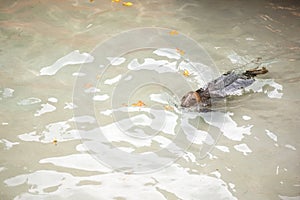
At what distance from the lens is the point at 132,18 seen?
664 centimetres

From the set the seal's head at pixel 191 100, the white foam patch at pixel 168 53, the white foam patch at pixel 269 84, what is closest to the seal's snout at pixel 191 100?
the seal's head at pixel 191 100

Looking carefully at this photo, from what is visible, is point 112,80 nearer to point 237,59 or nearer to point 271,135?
point 237,59

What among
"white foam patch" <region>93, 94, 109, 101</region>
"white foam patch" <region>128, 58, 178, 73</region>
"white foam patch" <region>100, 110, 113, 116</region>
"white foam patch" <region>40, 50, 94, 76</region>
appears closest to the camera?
"white foam patch" <region>100, 110, 113, 116</region>

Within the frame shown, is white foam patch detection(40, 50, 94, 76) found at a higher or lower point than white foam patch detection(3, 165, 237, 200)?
higher

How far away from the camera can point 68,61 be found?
5574 mm

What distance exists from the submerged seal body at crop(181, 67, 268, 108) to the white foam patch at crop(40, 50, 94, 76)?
152cm

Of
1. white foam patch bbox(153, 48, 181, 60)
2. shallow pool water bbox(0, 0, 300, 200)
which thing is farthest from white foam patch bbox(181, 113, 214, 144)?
white foam patch bbox(153, 48, 181, 60)

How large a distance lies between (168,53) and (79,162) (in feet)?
7.46

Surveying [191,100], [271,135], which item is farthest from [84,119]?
[271,135]

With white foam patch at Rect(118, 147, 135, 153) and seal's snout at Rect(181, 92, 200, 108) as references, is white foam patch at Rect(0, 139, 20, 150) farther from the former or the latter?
seal's snout at Rect(181, 92, 200, 108)

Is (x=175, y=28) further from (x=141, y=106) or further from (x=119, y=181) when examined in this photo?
(x=119, y=181)

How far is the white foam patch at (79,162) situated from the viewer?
4043 millimetres

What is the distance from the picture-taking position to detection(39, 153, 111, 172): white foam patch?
404 cm

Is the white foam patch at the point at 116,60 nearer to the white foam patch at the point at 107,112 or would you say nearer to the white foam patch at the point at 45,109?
the white foam patch at the point at 107,112
